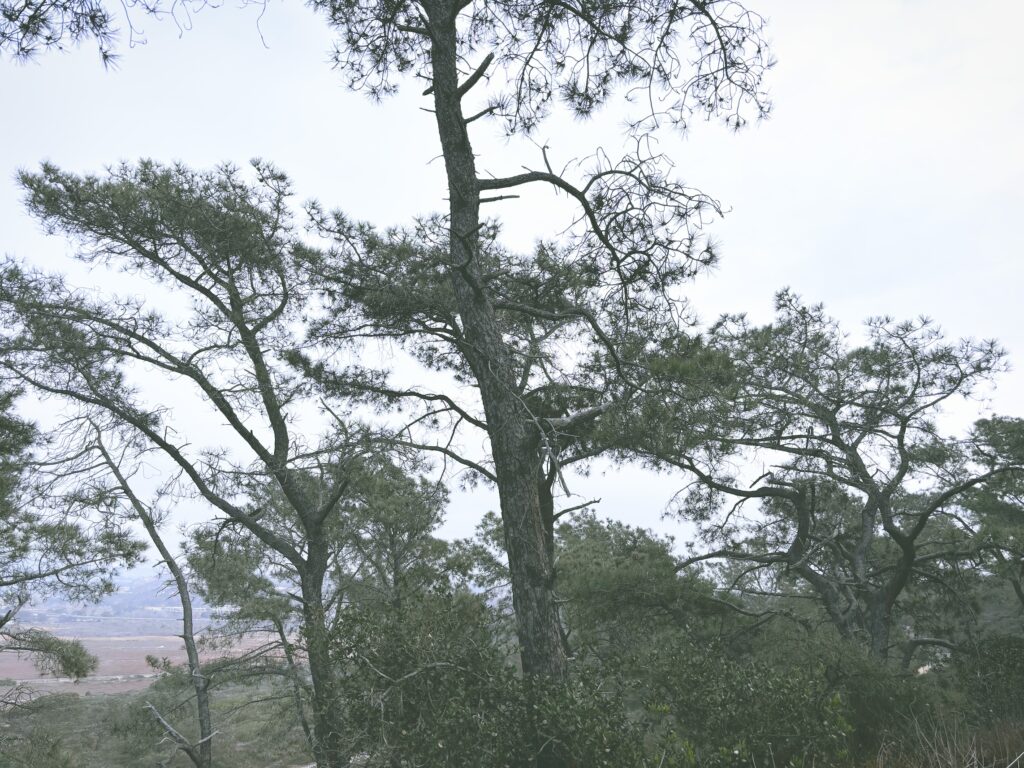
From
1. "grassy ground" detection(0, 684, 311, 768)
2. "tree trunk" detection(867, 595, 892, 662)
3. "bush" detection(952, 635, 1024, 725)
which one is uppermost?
"tree trunk" detection(867, 595, 892, 662)

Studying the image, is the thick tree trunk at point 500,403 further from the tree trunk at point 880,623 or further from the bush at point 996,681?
the tree trunk at point 880,623

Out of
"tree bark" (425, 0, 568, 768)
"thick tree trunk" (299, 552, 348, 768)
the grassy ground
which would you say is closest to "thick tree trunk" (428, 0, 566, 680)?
"tree bark" (425, 0, 568, 768)

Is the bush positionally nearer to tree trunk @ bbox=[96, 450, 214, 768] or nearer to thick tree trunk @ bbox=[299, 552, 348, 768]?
thick tree trunk @ bbox=[299, 552, 348, 768]

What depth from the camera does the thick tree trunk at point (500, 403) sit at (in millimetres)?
4312

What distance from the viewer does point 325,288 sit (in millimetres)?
6922

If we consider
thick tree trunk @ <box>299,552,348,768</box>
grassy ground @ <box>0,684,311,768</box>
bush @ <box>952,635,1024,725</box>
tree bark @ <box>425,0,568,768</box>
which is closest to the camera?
thick tree trunk @ <box>299,552,348,768</box>

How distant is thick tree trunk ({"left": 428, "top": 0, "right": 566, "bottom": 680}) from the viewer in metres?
4.31

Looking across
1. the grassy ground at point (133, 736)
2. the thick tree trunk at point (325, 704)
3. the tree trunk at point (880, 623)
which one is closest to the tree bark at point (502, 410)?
the thick tree trunk at point (325, 704)

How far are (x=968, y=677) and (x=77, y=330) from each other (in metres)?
10.9

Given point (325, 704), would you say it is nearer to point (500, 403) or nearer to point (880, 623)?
point (500, 403)

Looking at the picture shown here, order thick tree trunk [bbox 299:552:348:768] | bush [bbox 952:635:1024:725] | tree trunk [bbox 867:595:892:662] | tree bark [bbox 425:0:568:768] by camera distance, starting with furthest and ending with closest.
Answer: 1. tree trunk [bbox 867:595:892:662]
2. bush [bbox 952:635:1024:725]
3. tree bark [bbox 425:0:568:768]
4. thick tree trunk [bbox 299:552:348:768]

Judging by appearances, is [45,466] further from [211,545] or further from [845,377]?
[845,377]

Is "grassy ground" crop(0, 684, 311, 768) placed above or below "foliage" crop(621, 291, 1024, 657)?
below

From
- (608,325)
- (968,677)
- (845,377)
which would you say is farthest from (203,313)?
(968,677)
